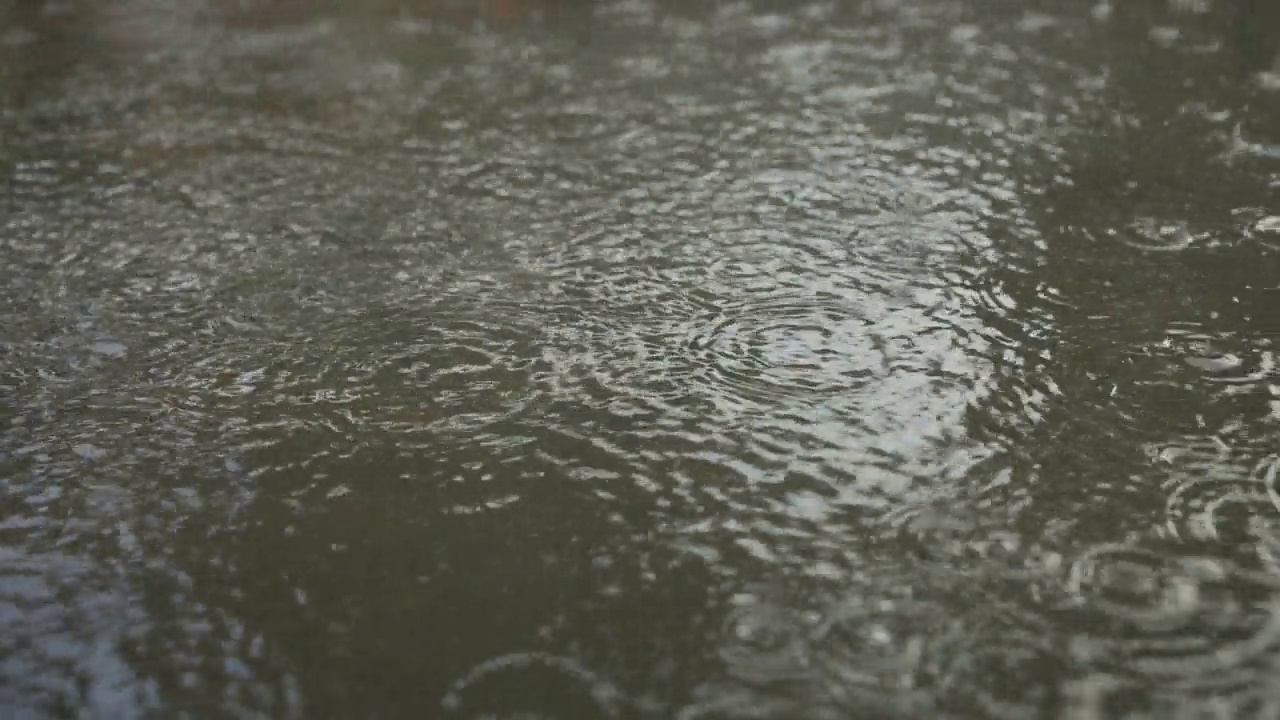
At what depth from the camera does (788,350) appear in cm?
291

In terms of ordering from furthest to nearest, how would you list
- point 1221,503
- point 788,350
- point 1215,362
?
point 788,350
point 1215,362
point 1221,503

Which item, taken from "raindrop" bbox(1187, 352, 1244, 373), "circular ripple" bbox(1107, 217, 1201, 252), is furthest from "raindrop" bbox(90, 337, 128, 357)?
"circular ripple" bbox(1107, 217, 1201, 252)

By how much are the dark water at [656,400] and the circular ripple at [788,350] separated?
1 cm

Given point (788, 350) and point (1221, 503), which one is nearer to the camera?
point (1221, 503)

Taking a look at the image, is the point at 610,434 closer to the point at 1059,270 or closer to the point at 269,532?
the point at 269,532

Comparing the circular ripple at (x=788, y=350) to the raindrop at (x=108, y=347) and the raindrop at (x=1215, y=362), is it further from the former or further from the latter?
the raindrop at (x=108, y=347)

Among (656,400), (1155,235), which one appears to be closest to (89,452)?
(656,400)

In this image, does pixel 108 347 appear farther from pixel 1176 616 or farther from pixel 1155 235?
pixel 1155 235

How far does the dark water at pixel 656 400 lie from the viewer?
6.48ft

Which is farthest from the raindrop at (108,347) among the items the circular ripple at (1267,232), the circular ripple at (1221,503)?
the circular ripple at (1267,232)

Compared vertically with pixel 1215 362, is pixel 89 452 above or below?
below

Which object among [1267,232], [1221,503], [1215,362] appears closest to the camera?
[1221,503]

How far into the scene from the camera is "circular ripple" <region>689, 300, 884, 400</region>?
276 centimetres

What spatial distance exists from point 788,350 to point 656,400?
393 mm
